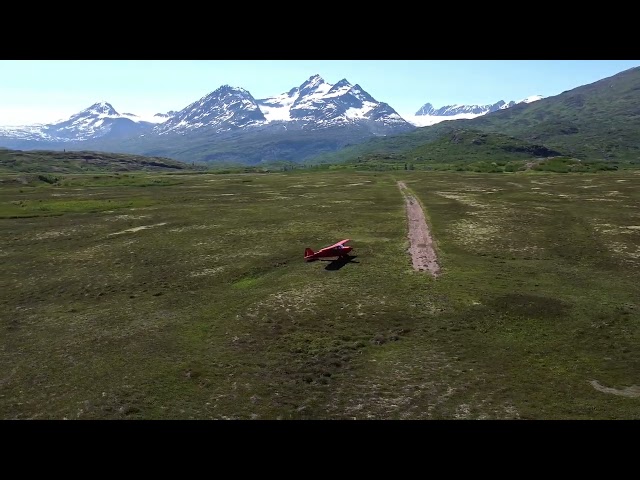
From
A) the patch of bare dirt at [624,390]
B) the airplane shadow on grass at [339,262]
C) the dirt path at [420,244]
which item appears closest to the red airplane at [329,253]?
the airplane shadow on grass at [339,262]

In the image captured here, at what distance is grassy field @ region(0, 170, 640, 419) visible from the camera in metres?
25.9

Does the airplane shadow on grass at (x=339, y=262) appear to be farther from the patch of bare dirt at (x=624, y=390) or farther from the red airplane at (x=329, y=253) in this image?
the patch of bare dirt at (x=624, y=390)

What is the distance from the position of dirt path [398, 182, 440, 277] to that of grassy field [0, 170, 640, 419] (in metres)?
1.35

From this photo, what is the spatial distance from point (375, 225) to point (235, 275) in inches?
1306

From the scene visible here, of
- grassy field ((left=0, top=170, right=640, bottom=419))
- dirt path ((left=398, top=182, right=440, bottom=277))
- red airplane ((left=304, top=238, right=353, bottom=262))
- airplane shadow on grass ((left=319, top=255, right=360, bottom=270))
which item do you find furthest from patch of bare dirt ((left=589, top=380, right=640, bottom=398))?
red airplane ((left=304, top=238, right=353, bottom=262))

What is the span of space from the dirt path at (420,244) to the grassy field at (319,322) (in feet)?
4.43

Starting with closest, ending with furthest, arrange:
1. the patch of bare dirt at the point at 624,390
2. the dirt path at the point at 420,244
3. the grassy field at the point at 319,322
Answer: the patch of bare dirt at the point at 624,390 < the grassy field at the point at 319,322 < the dirt path at the point at 420,244

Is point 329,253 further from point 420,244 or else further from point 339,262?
point 420,244

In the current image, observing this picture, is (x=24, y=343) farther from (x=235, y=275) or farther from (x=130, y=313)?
(x=235, y=275)

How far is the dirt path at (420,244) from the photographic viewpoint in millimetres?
51062

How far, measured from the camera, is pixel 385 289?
143ft

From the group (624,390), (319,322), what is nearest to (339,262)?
(319,322)

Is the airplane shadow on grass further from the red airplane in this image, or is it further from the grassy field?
the grassy field
